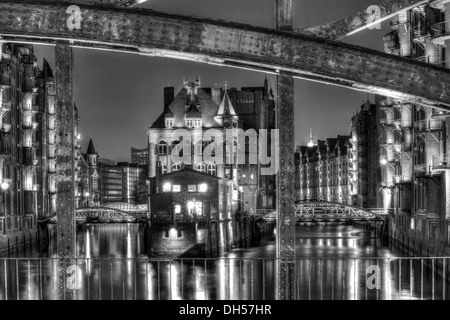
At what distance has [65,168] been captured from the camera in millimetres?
7766

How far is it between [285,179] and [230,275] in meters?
39.5

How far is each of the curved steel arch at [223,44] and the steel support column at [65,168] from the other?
1.37 ft

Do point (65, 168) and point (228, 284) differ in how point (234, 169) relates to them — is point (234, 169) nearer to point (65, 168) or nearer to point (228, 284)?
point (228, 284)

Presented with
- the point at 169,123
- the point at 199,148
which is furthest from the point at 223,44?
the point at 169,123

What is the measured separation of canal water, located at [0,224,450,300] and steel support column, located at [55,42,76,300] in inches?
445

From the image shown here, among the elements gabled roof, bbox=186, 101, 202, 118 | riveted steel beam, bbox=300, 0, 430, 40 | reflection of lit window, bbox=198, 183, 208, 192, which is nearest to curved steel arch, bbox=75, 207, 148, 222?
reflection of lit window, bbox=198, 183, 208, 192

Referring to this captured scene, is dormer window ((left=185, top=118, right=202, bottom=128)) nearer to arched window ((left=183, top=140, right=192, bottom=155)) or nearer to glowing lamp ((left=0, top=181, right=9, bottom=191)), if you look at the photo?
arched window ((left=183, top=140, right=192, bottom=155))

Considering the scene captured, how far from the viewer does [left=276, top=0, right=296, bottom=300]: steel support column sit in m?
7.65

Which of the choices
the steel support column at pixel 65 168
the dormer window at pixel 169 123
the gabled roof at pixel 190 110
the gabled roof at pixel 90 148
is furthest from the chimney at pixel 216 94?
the steel support column at pixel 65 168

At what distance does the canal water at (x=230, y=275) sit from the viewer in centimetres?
3388

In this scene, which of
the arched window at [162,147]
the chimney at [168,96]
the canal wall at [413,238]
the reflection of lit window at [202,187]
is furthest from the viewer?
the chimney at [168,96]

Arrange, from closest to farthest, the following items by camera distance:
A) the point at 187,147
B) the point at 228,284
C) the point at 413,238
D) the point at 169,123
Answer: the point at 228,284
the point at 413,238
the point at 187,147
the point at 169,123

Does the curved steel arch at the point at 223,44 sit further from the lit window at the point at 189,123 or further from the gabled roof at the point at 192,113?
the gabled roof at the point at 192,113

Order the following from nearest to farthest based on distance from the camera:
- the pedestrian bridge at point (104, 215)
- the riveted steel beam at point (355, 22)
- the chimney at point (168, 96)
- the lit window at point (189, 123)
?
the riveted steel beam at point (355, 22)
the pedestrian bridge at point (104, 215)
the lit window at point (189, 123)
the chimney at point (168, 96)
